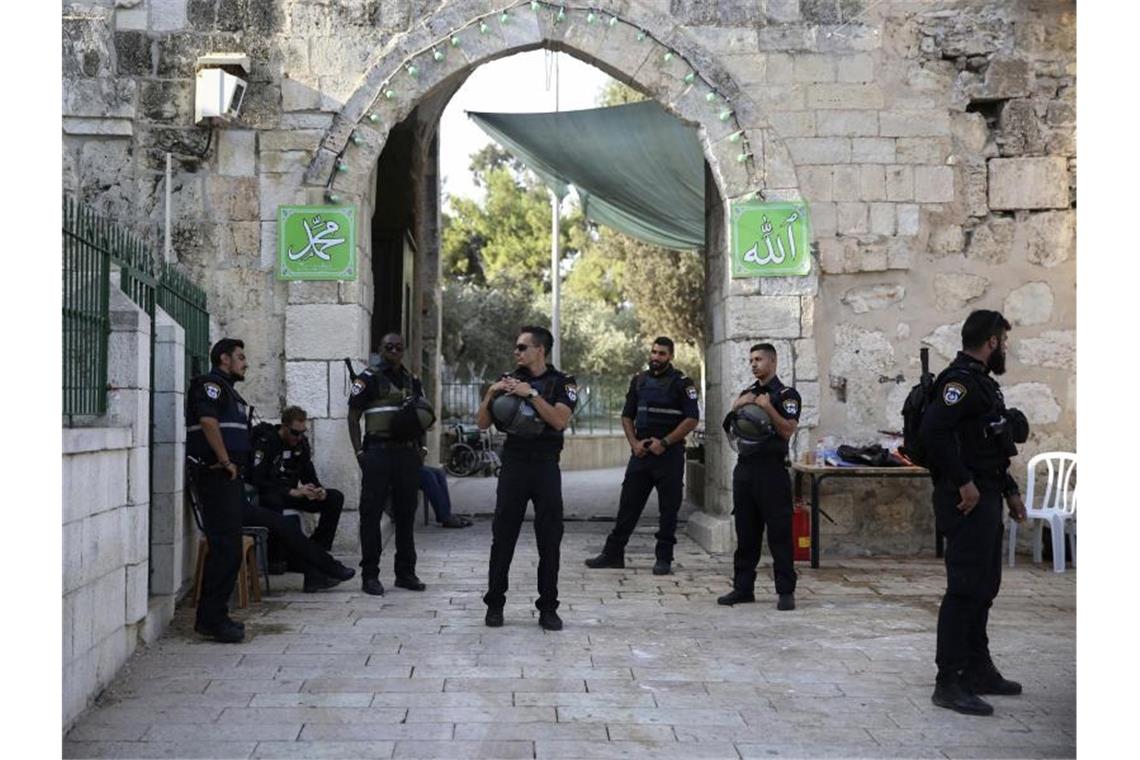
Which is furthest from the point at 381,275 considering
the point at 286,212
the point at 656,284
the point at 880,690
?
the point at 656,284

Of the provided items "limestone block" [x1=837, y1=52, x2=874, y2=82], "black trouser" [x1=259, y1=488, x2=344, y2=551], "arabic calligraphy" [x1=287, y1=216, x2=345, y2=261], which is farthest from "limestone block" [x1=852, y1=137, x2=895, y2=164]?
"black trouser" [x1=259, y1=488, x2=344, y2=551]

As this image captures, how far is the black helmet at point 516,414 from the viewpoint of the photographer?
611 cm

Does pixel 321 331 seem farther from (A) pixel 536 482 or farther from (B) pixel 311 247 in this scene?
(A) pixel 536 482

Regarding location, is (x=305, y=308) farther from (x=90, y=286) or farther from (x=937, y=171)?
(x=937, y=171)

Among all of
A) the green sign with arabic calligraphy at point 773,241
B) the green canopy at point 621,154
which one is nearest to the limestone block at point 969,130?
the green sign with arabic calligraphy at point 773,241

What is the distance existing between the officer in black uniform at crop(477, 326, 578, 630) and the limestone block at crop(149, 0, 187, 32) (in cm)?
461

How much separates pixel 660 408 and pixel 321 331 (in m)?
2.70

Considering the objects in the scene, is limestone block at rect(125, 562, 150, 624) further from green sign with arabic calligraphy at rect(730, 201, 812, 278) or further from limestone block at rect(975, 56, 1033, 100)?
limestone block at rect(975, 56, 1033, 100)

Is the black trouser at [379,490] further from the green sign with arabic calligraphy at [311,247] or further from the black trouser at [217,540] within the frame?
the green sign with arabic calligraphy at [311,247]

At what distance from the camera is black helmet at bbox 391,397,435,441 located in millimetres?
7391

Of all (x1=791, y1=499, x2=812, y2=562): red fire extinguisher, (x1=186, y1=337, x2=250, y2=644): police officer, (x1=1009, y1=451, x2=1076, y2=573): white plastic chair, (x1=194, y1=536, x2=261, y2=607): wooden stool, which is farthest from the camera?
(x1=791, y1=499, x2=812, y2=562): red fire extinguisher

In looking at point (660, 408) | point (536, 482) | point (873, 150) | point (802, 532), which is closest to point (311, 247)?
point (660, 408)

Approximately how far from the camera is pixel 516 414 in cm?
611

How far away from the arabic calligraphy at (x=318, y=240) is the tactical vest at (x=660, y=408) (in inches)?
106
